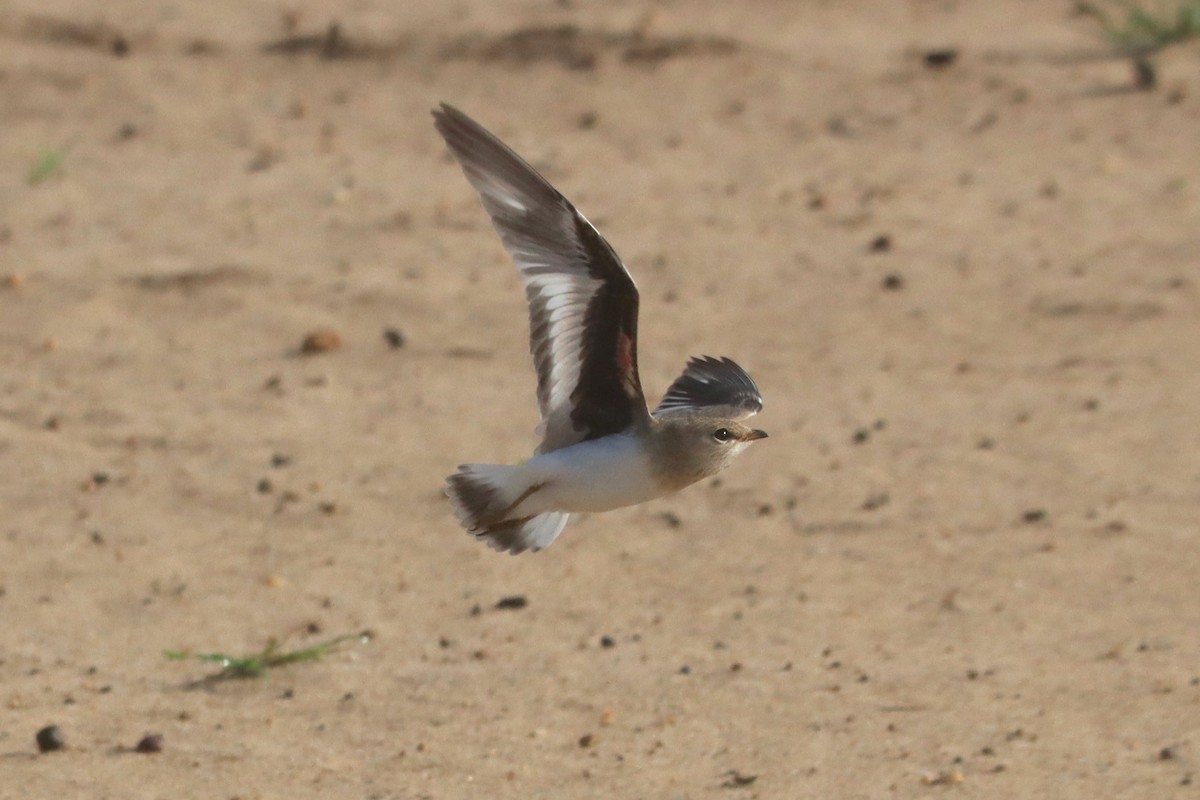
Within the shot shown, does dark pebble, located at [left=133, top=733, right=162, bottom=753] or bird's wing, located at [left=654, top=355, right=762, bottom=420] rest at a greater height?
bird's wing, located at [left=654, top=355, right=762, bottom=420]

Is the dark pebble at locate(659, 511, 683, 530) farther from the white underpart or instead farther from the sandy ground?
the white underpart

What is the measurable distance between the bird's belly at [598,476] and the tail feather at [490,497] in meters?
0.05

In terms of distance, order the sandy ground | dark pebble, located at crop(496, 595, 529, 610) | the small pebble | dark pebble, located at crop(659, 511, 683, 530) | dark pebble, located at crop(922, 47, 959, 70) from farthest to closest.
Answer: dark pebble, located at crop(922, 47, 959, 70) < the small pebble < dark pebble, located at crop(659, 511, 683, 530) < dark pebble, located at crop(496, 595, 529, 610) < the sandy ground

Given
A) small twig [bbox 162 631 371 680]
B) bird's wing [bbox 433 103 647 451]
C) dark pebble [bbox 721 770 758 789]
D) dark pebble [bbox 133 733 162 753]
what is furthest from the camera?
small twig [bbox 162 631 371 680]

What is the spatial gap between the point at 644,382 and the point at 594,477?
3103 millimetres

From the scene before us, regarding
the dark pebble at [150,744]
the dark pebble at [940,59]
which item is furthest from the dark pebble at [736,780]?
the dark pebble at [940,59]

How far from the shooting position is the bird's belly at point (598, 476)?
16.5ft

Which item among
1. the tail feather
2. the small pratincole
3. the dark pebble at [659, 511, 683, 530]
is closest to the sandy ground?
the dark pebble at [659, 511, 683, 530]

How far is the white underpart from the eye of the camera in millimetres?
5031

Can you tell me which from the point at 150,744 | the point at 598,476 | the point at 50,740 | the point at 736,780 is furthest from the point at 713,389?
the point at 50,740

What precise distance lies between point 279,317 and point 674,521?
2.34 meters

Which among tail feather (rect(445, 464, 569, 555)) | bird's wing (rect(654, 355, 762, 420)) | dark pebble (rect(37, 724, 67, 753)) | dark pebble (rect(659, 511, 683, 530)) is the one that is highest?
bird's wing (rect(654, 355, 762, 420))

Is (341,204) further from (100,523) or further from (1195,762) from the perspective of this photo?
(1195,762)

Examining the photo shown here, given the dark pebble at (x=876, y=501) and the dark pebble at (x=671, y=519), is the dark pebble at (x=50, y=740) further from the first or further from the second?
the dark pebble at (x=876, y=501)
